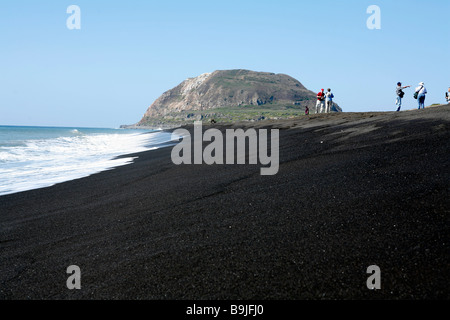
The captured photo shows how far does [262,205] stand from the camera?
5320mm

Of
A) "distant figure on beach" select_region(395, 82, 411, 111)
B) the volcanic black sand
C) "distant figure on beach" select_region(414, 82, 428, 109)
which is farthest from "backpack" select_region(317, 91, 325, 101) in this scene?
the volcanic black sand

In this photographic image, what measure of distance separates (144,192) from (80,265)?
383cm

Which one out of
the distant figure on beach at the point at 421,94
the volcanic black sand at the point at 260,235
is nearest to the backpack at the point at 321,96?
the distant figure on beach at the point at 421,94

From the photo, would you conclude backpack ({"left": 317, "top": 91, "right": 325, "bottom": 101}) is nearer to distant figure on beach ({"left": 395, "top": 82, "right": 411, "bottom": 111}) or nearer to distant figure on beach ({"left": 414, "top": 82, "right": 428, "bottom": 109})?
distant figure on beach ({"left": 395, "top": 82, "right": 411, "bottom": 111})

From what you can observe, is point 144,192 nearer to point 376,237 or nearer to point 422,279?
point 376,237

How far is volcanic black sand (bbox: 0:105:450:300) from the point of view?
10.2 ft

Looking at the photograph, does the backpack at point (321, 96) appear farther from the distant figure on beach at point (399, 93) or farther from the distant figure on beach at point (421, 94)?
the distant figure on beach at point (421, 94)

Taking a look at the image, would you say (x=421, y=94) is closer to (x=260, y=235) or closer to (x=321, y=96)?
(x=321, y=96)

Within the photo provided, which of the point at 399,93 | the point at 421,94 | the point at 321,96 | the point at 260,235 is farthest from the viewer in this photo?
the point at 321,96

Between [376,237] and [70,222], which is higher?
[376,237]

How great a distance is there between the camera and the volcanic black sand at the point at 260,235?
10.2 ft

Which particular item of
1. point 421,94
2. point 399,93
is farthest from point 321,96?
point 421,94

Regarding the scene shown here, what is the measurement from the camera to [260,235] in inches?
→ 163
